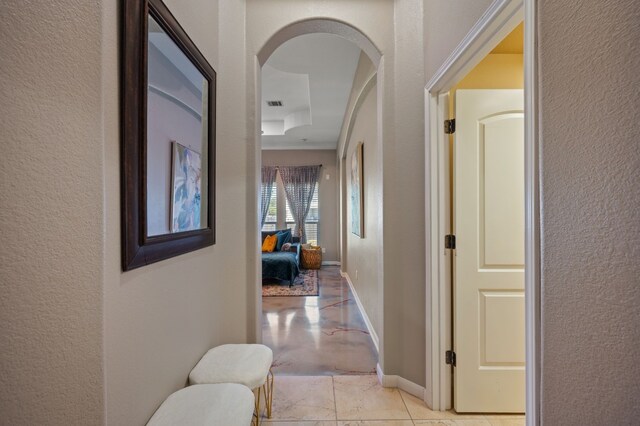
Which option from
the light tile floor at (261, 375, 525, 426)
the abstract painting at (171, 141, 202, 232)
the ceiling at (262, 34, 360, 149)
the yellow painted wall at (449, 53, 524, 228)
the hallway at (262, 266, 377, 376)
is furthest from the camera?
the ceiling at (262, 34, 360, 149)

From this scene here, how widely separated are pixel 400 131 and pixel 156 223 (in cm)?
160

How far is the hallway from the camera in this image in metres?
2.52

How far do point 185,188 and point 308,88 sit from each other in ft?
11.2

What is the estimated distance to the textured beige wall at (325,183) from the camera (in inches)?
300

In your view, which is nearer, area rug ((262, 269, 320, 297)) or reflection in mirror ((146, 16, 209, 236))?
reflection in mirror ((146, 16, 209, 236))

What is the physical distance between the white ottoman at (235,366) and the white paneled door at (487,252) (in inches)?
46.1

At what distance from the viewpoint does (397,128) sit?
82.5 inches

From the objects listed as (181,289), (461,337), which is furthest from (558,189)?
(181,289)

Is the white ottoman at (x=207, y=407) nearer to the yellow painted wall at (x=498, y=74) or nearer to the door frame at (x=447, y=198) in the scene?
the door frame at (x=447, y=198)

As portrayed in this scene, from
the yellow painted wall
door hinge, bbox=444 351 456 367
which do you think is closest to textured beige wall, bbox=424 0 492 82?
the yellow painted wall

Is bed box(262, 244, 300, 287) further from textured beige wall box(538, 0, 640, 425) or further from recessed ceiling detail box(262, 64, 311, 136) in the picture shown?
textured beige wall box(538, 0, 640, 425)

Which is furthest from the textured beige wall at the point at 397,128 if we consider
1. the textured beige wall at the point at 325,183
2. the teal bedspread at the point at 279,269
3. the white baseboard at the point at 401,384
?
the textured beige wall at the point at 325,183

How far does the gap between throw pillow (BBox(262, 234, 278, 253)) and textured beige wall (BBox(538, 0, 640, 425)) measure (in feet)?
18.7

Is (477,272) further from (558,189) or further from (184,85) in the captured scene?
(184,85)
